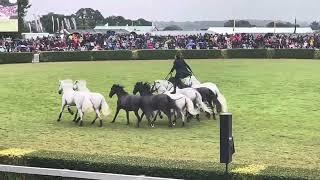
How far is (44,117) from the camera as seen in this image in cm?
1507

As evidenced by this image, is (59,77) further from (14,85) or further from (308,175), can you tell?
(308,175)

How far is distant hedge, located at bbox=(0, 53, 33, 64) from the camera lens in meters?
41.6

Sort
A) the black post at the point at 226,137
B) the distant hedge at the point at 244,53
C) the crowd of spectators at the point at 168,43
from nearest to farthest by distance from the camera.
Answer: the black post at the point at 226,137, the distant hedge at the point at 244,53, the crowd of spectators at the point at 168,43

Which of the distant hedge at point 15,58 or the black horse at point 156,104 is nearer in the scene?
the black horse at point 156,104

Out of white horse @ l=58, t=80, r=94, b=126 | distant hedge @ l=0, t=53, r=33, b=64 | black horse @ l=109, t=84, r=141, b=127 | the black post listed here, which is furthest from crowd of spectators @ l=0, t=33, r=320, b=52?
the black post

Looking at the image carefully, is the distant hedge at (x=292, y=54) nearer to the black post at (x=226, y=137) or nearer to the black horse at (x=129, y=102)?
the black horse at (x=129, y=102)

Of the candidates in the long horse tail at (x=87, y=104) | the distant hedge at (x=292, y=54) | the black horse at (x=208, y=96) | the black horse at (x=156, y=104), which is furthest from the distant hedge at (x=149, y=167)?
the distant hedge at (x=292, y=54)

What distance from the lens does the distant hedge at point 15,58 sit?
41.6 m

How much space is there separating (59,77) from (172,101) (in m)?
15.3

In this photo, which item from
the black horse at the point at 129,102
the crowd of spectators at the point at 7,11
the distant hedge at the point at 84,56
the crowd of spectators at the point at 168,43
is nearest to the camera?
the black horse at the point at 129,102

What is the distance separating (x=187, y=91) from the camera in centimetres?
1391

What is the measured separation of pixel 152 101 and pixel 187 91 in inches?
47.7

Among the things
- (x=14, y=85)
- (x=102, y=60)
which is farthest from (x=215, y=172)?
(x=102, y=60)

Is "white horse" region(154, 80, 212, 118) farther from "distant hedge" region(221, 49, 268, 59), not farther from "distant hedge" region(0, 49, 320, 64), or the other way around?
"distant hedge" region(221, 49, 268, 59)
